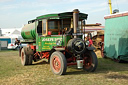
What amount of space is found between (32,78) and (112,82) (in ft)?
9.60

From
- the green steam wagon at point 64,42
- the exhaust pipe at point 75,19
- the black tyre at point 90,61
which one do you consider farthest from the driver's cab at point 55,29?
the black tyre at point 90,61

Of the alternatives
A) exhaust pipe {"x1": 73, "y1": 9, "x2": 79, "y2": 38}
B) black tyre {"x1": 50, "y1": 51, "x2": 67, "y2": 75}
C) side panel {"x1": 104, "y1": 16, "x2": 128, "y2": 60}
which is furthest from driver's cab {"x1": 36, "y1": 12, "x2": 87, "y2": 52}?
side panel {"x1": 104, "y1": 16, "x2": 128, "y2": 60}

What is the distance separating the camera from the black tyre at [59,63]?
6.65 metres

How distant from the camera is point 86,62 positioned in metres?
7.88

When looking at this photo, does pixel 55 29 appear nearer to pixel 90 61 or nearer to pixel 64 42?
pixel 64 42

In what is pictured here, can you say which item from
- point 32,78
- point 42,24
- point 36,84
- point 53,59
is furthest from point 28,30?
point 36,84

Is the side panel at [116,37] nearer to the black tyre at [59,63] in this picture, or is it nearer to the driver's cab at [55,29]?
the driver's cab at [55,29]

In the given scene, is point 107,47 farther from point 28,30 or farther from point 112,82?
point 112,82

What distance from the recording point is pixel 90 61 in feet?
25.1

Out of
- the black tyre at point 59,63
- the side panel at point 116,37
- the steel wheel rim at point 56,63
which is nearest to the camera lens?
the black tyre at point 59,63

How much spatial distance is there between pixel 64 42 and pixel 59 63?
98cm

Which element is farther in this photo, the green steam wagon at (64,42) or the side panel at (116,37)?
the side panel at (116,37)

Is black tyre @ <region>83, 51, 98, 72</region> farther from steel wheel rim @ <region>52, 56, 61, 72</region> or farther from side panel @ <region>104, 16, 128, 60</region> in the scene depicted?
side panel @ <region>104, 16, 128, 60</region>

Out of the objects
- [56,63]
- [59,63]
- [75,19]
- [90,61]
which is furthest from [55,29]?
[90,61]
